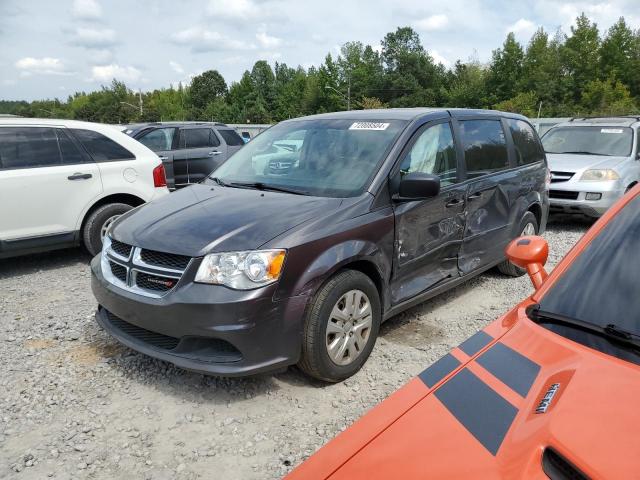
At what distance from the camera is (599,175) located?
789cm

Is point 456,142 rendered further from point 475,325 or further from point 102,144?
point 102,144

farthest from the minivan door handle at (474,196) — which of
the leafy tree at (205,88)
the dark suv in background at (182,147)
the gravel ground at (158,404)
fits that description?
the leafy tree at (205,88)

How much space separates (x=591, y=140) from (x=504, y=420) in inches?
357

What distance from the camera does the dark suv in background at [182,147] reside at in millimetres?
10422

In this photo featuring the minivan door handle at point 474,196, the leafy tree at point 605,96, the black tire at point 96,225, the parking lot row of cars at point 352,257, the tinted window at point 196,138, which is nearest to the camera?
the parking lot row of cars at point 352,257

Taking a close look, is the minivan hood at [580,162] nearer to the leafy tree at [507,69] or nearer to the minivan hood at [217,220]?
the minivan hood at [217,220]

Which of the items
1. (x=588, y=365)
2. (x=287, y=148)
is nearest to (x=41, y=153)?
(x=287, y=148)

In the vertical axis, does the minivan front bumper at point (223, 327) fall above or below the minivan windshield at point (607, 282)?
below

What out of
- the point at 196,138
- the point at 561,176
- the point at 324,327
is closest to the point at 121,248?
the point at 324,327

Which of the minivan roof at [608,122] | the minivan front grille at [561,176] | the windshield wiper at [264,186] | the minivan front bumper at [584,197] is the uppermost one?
the minivan roof at [608,122]

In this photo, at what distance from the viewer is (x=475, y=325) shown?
4.27 meters

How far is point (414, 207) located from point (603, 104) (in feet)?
181

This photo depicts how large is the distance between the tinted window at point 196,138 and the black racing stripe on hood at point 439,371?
32.2 ft

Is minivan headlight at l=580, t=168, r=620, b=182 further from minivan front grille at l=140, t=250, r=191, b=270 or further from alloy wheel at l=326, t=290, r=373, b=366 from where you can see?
minivan front grille at l=140, t=250, r=191, b=270
